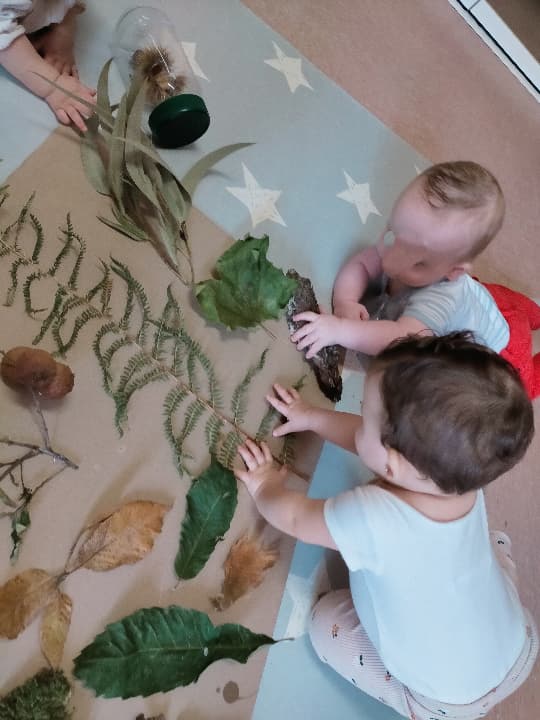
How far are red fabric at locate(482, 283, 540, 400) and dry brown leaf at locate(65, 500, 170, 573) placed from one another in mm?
490

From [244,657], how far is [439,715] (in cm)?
21

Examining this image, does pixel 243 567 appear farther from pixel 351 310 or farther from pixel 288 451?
pixel 351 310

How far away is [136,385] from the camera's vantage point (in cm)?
67

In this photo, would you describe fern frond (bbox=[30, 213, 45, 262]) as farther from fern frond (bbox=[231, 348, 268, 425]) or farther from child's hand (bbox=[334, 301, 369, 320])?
child's hand (bbox=[334, 301, 369, 320])

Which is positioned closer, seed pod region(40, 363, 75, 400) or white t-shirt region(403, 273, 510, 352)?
seed pod region(40, 363, 75, 400)

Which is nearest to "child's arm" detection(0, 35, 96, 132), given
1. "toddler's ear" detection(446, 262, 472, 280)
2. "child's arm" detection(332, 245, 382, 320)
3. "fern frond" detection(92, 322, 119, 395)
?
"fern frond" detection(92, 322, 119, 395)

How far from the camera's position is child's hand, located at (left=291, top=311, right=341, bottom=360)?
77 centimetres

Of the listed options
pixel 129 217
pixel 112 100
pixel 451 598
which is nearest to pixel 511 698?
pixel 451 598

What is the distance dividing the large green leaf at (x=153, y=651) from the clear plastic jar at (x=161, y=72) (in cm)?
53

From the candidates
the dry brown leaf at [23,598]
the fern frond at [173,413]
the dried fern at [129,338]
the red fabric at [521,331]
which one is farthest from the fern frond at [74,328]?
the red fabric at [521,331]

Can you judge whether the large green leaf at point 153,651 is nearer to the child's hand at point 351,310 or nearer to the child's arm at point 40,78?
the child's hand at point 351,310

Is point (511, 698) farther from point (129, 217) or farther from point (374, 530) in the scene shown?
point (129, 217)

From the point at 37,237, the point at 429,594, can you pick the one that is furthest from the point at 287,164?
the point at 429,594

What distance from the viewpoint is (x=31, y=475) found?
606 mm
